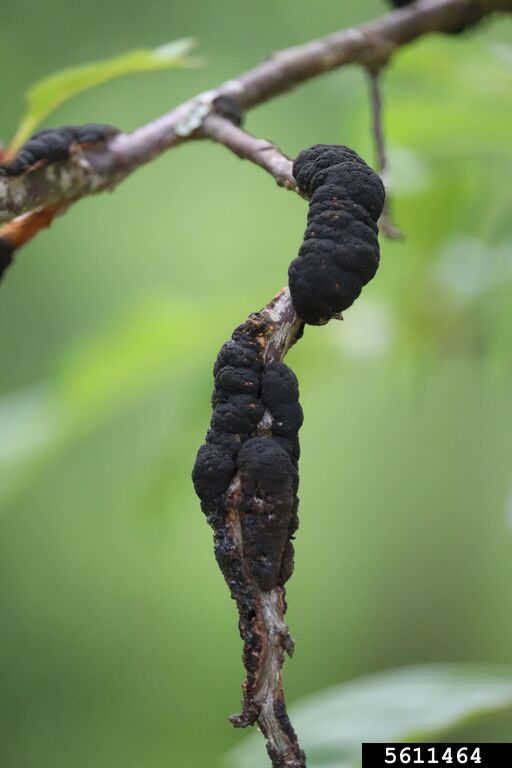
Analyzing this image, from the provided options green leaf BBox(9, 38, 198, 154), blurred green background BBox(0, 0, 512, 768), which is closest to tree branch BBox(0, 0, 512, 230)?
green leaf BBox(9, 38, 198, 154)

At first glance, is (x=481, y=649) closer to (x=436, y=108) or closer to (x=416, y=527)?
(x=416, y=527)

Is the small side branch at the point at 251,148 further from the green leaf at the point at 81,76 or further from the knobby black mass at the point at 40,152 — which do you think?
the green leaf at the point at 81,76

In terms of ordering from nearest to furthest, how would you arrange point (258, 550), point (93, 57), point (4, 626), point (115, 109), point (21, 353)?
point (258, 550)
point (93, 57)
point (115, 109)
point (21, 353)
point (4, 626)

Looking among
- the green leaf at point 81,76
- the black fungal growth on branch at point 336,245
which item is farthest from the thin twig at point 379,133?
the black fungal growth on branch at point 336,245

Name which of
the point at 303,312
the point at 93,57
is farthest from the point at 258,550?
the point at 93,57

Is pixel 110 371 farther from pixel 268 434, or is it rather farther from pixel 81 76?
pixel 268 434
